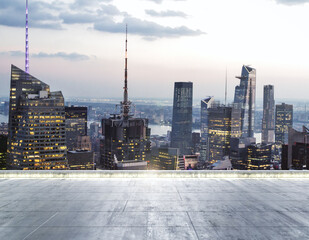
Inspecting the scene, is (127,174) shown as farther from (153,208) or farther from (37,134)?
(37,134)

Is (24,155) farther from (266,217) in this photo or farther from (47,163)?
(266,217)

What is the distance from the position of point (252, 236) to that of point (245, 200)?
4.74 meters

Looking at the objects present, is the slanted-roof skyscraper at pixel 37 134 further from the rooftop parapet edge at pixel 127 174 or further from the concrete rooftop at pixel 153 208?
the concrete rooftop at pixel 153 208

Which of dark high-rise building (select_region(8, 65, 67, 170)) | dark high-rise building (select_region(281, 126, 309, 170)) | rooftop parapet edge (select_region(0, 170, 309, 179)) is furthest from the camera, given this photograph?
dark high-rise building (select_region(8, 65, 67, 170))

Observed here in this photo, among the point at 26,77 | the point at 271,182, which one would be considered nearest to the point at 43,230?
the point at 271,182

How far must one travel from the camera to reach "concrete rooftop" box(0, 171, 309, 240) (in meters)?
11.7

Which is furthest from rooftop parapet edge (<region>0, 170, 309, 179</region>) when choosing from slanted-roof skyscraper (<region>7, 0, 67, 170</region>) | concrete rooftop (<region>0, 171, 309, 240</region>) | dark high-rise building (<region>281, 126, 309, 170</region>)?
slanted-roof skyscraper (<region>7, 0, 67, 170</region>)

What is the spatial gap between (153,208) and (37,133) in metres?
151

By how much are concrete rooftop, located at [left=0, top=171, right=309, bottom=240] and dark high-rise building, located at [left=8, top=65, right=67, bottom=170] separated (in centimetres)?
14205

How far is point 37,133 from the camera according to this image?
15538cm

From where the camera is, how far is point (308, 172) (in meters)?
22.7

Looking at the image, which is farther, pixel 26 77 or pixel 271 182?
pixel 26 77

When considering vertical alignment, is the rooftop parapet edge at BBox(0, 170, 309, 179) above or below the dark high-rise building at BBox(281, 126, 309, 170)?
above

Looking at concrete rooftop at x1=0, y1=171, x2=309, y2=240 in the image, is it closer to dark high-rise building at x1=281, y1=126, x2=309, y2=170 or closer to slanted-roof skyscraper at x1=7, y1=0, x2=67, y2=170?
dark high-rise building at x1=281, y1=126, x2=309, y2=170
